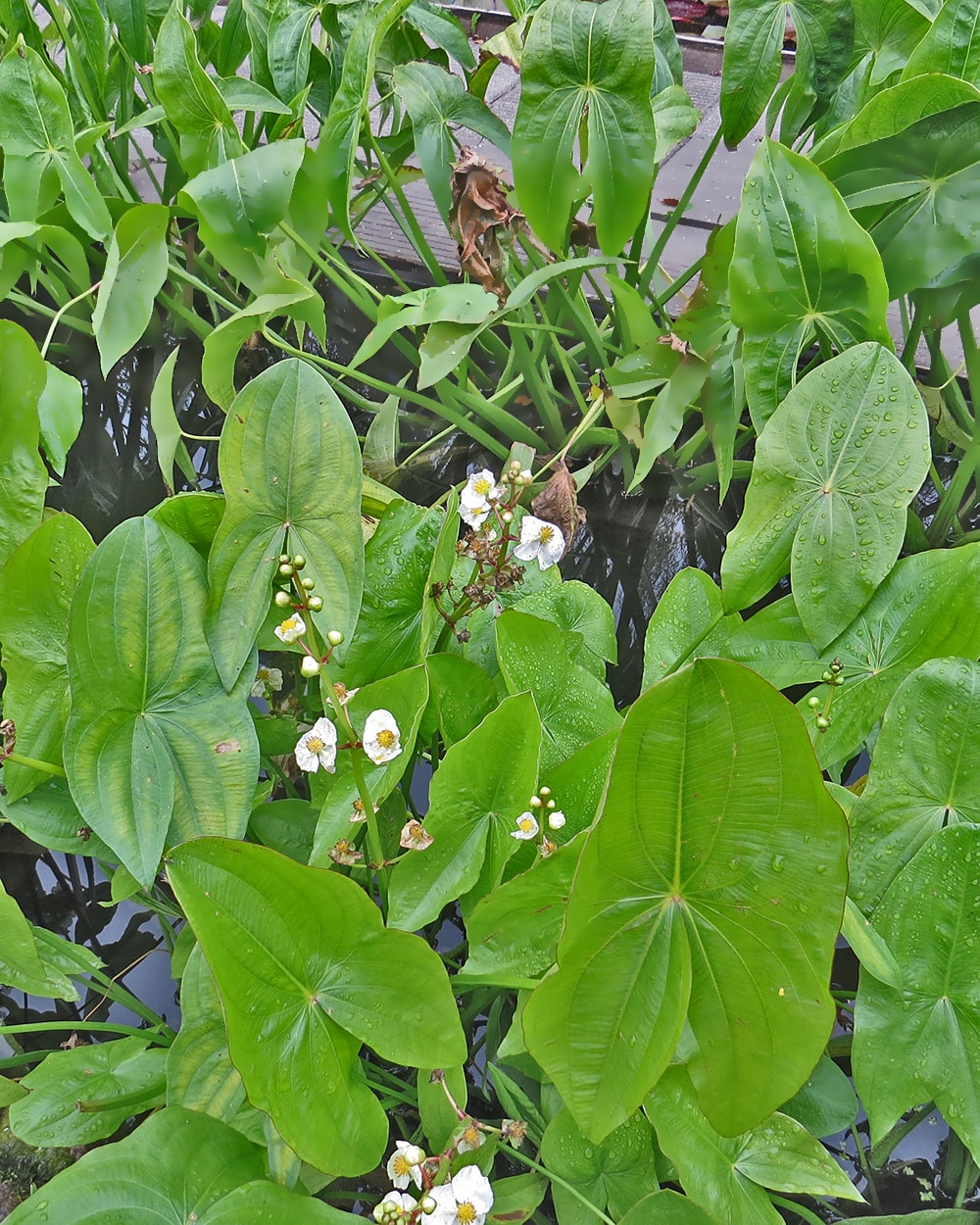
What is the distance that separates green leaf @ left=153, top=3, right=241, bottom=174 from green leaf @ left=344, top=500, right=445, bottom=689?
1.77 ft

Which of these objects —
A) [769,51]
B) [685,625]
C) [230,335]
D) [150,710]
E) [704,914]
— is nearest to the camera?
[704,914]

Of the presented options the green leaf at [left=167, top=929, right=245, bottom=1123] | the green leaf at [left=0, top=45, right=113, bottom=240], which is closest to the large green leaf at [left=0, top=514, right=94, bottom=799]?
the green leaf at [left=167, top=929, right=245, bottom=1123]

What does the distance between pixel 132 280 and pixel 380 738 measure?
2.06 feet

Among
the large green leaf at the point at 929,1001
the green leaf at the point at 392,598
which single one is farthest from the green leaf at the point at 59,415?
the large green leaf at the point at 929,1001

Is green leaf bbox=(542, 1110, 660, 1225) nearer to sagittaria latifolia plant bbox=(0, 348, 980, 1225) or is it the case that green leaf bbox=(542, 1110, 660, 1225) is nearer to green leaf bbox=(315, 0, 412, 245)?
sagittaria latifolia plant bbox=(0, 348, 980, 1225)

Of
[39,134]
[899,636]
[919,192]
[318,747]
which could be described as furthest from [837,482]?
[39,134]

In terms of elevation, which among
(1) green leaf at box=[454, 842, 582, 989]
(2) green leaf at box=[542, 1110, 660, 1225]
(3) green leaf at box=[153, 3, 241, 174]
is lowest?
(2) green leaf at box=[542, 1110, 660, 1225]

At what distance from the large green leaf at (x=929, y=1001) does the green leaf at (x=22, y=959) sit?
54cm

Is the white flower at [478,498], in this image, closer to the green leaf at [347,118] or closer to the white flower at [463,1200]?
the white flower at [463,1200]

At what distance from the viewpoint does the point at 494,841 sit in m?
0.68

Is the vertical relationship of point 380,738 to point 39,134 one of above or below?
below

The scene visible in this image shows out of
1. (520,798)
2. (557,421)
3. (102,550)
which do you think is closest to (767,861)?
(520,798)

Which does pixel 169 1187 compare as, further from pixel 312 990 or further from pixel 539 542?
pixel 539 542

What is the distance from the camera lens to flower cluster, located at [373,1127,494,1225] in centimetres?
51
